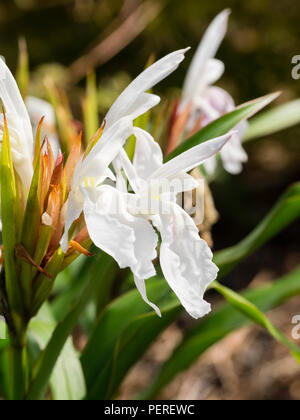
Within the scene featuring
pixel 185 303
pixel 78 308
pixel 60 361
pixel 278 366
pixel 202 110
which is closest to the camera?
pixel 185 303

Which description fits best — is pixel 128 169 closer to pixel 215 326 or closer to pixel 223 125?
pixel 223 125

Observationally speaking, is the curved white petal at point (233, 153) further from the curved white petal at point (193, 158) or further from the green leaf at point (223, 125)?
the curved white petal at point (193, 158)

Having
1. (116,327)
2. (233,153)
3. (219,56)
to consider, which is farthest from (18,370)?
(219,56)

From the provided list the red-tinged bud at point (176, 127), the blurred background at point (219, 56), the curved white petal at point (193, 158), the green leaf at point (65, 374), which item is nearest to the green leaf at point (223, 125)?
the red-tinged bud at point (176, 127)

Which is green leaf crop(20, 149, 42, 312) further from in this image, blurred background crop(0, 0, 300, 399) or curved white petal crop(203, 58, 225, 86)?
blurred background crop(0, 0, 300, 399)

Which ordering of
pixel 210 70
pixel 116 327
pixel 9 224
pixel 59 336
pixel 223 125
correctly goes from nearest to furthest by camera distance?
pixel 9 224 → pixel 59 336 → pixel 223 125 → pixel 116 327 → pixel 210 70

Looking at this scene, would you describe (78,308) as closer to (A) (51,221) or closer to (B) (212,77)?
(A) (51,221)

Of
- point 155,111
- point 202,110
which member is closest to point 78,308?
point 202,110
